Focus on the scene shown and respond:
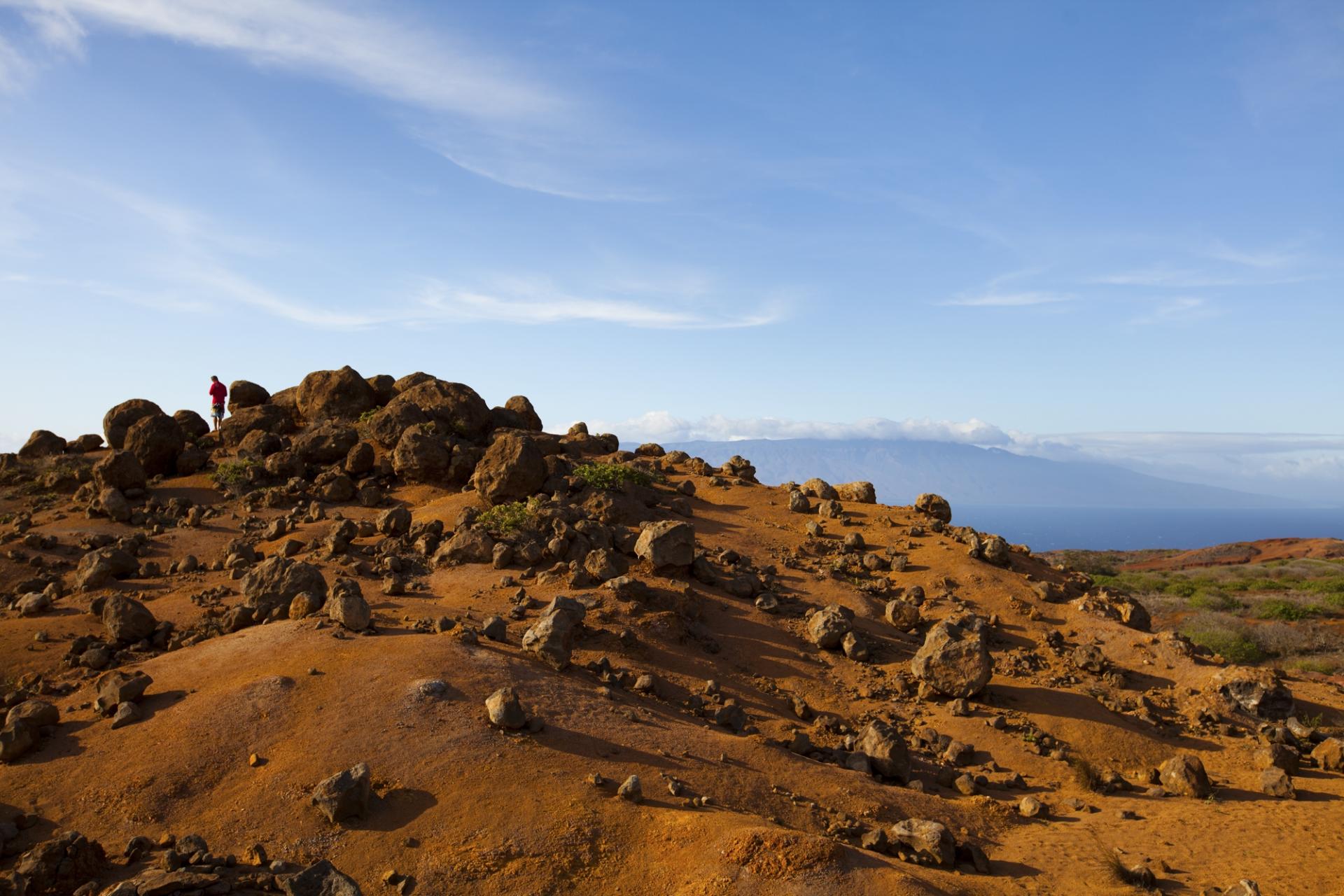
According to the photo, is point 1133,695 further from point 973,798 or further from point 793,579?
point 793,579

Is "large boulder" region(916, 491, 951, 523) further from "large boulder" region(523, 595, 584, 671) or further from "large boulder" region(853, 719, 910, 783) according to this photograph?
"large boulder" region(523, 595, 584, 671)

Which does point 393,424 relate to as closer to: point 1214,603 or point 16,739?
point 16,739

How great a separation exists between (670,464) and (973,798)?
15.7m

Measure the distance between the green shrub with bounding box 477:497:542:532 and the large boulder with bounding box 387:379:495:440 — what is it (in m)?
5.59

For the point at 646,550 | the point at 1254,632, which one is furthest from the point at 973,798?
the point at 1254,632

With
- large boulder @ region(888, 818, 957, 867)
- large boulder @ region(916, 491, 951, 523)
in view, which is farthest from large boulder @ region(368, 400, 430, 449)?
large boulder @ region(888, 818, 957, 867)

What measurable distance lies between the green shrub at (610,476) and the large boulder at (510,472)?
51.6 inches

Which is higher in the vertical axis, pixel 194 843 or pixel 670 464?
pixel 670 464

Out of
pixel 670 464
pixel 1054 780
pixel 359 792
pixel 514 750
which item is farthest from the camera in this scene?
pixel 670 464

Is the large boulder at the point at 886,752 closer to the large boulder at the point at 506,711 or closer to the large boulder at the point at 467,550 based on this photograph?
the large boulder at the point at 506,711

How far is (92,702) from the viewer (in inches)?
404

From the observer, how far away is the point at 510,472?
711 inches

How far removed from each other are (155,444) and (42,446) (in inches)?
180

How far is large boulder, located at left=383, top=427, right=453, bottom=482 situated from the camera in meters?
20.3
